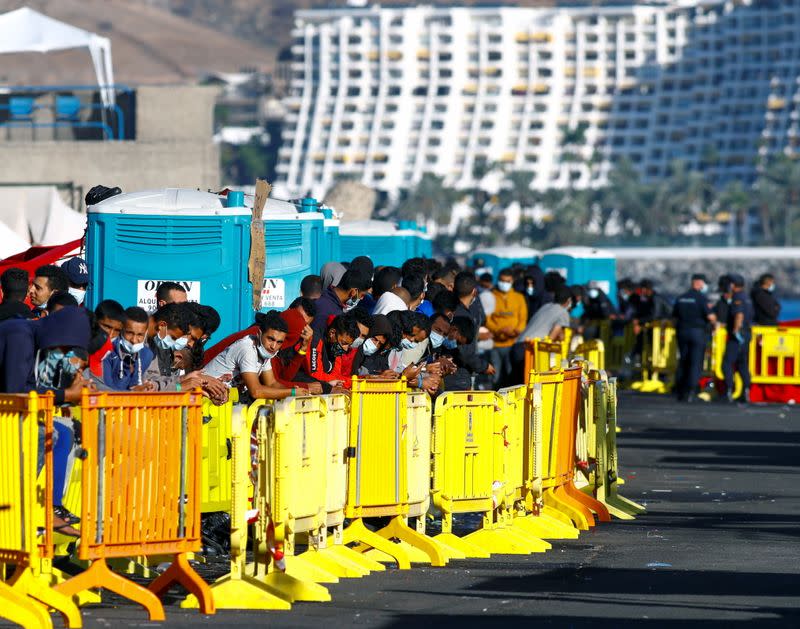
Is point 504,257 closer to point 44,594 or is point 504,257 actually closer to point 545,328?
point 545,328

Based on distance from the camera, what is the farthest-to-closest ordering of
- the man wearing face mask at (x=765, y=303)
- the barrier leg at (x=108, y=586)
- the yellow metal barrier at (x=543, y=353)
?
the man wearing face mask at (x=765, y=303) → the yellow metal barrier at (x=543, y=353) → the barrier leg at (x=108, y=586)

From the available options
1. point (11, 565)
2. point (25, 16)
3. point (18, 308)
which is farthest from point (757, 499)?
point (25, 16)

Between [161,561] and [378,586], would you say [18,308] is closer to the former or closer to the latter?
[161,561]

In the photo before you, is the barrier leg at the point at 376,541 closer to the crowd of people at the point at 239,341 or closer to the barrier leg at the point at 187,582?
the crowd of people at the point at 239,341

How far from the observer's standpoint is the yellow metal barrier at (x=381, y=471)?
1126 centimetres

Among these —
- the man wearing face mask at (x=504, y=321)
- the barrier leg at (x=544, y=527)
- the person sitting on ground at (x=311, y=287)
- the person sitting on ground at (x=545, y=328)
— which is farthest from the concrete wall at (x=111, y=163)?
the barrier leg at (x=544, y=527)

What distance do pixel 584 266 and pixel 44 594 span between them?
31938 mm

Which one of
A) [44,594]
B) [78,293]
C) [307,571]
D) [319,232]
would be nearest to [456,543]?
[307,571]

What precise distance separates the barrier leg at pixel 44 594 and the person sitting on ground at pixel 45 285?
3.23 meters

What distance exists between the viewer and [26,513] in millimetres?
8898

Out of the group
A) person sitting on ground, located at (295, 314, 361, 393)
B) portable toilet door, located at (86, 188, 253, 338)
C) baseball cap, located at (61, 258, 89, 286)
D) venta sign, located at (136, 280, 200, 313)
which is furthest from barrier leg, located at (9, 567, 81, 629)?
portable toilet door, located at (86, 188, 253, 338)

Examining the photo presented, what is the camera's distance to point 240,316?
16109mm

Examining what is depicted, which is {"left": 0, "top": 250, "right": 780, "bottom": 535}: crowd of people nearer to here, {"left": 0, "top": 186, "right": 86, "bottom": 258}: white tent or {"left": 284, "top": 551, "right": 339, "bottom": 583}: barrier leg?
{"left": 284, "top": 551, "right": 339, "bottom": 583}: barrier leg

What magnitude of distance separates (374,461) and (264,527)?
1437 mm
